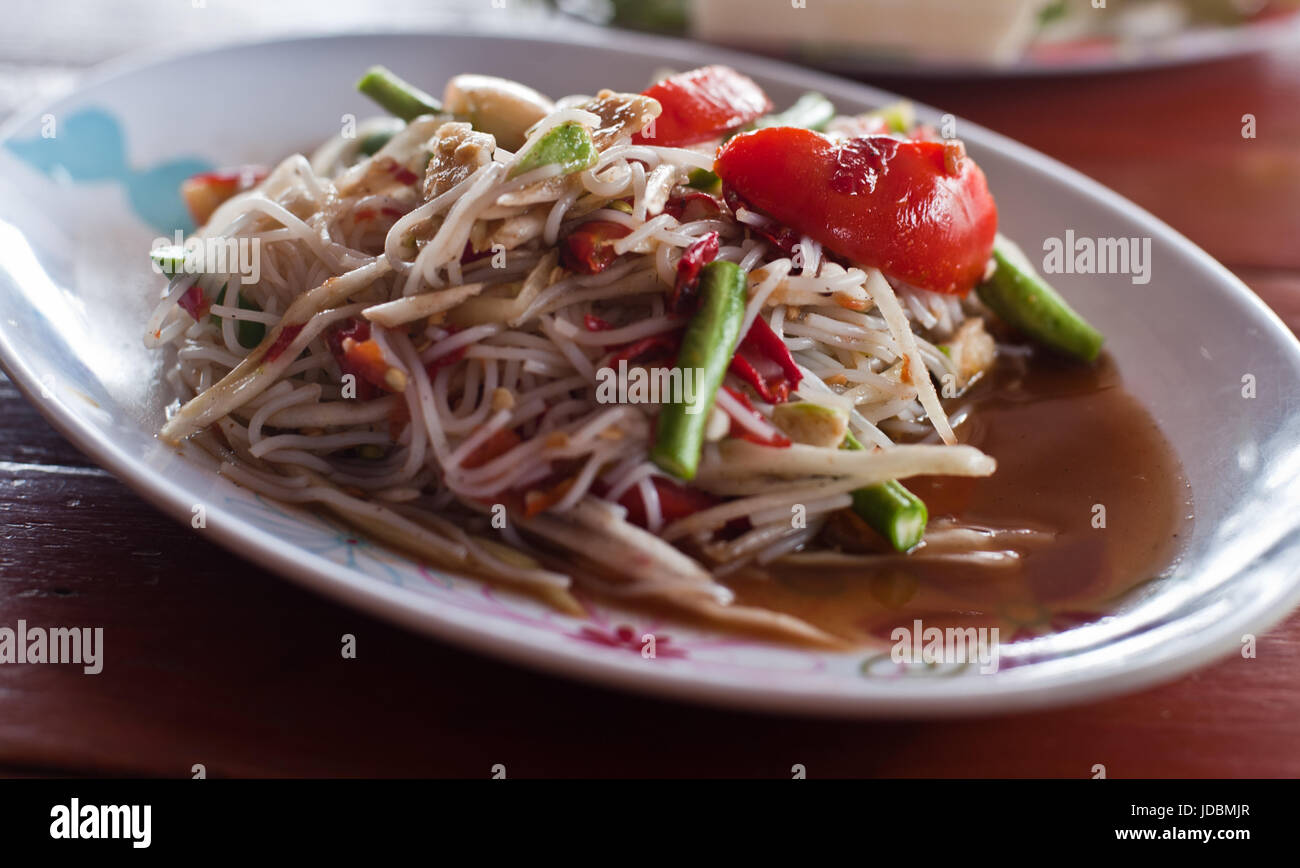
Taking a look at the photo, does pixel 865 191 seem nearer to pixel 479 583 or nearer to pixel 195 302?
pixel 479 583

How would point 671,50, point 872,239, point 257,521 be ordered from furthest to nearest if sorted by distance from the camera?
point 671,50, point 872,239, point 257,521

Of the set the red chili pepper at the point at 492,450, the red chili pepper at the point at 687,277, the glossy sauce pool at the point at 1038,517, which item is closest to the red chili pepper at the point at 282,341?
the red chili pepper at the point at 492,450

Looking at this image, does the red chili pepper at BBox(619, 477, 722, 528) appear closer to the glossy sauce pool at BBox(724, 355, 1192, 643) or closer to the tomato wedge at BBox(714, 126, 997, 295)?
the glossy sauce pool at BBox(724, 355, 1192, 643)

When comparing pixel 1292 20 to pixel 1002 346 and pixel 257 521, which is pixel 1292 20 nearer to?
pixel 1002 346

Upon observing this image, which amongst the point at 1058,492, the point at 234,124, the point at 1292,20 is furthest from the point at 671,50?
the point at 1292,20

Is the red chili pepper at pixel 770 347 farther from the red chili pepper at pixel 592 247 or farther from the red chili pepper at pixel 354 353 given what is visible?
the red chili pepper at pixel 354 353
